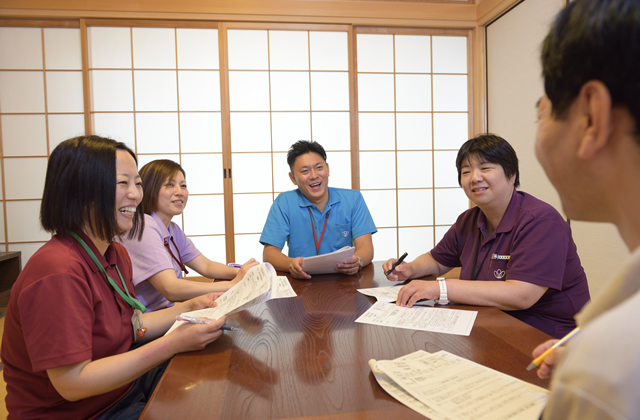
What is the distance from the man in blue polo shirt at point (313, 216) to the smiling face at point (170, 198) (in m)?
0.53

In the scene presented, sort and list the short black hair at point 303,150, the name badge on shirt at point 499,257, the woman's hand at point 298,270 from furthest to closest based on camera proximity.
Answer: the short black hair at point 303,150 → the woman's hand at point 298,270 → the name badge on shirt at point 499,257

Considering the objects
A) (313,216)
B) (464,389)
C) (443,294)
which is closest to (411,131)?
(313,216)

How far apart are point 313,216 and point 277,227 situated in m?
0.23

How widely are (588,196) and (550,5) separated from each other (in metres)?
3.36

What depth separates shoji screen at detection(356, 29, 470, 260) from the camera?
3.97 metres

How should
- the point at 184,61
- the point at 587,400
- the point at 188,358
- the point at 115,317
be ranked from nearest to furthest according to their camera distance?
the point at 587,400, the point at 188,358, the point at 115,317, the point at 184,61

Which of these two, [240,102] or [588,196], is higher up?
[240,102]

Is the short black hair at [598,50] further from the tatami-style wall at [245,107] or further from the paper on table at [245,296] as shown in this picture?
the tatami-style wall at [245,107]

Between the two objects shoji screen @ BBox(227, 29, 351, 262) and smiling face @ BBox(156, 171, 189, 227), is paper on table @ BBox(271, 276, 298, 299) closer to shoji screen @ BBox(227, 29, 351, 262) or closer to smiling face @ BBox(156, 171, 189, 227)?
smiling face @ BBox(156, 171, 189, 227)

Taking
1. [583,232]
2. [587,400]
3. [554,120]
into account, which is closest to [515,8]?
[583,232]

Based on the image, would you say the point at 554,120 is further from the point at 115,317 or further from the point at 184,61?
the point at 184,61

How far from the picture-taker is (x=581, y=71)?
15.3 inches

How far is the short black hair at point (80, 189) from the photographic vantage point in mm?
973

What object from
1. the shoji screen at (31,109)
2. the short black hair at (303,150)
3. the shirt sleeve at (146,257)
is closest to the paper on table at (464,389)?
the shirt sleeve at (146,257)
